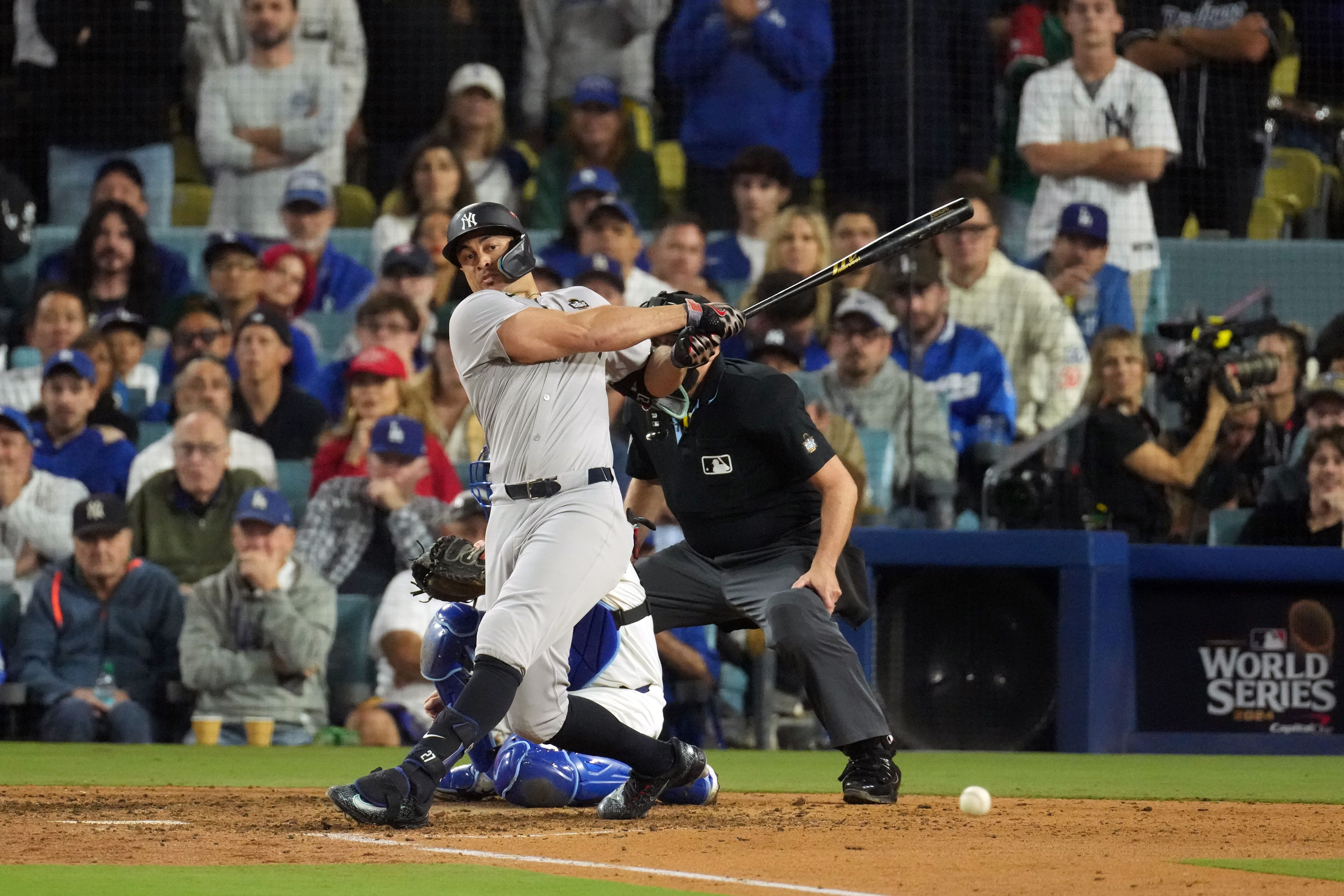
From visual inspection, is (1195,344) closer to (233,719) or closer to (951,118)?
(951,118)

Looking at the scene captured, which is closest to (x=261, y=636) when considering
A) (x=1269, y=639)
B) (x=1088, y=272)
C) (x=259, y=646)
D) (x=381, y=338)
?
(x=259, y=646)

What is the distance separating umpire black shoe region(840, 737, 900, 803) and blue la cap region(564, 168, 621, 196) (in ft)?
18.1

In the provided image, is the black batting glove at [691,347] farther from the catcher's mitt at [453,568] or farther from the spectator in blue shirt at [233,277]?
the spectator in blue shirt at [233,277]

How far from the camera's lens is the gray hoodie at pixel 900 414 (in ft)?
29.3

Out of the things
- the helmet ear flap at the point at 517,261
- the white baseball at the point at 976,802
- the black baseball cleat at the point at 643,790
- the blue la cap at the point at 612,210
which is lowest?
the white baseball at the point at 976,802

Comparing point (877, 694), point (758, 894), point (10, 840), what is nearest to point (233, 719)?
point (877, 694)

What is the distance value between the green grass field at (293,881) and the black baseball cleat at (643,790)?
3.64 feet

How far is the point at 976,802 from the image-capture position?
213 inches

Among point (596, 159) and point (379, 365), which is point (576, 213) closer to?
→ point (596, 159)

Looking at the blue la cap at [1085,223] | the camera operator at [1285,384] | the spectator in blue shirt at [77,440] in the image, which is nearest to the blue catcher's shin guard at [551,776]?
the spectator in blue shirt at [77,440]

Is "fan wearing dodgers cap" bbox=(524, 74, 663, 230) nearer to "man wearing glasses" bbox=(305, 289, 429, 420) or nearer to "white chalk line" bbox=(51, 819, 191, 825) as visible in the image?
"man wearing glasses" bbox=(305, 289, 429, 420)

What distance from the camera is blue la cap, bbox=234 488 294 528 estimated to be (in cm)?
824

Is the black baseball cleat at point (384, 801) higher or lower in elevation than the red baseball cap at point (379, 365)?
lower

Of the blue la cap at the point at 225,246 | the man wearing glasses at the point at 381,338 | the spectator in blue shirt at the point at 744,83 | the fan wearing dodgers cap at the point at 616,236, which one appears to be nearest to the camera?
the man wearing glasses at the point at 381,338
